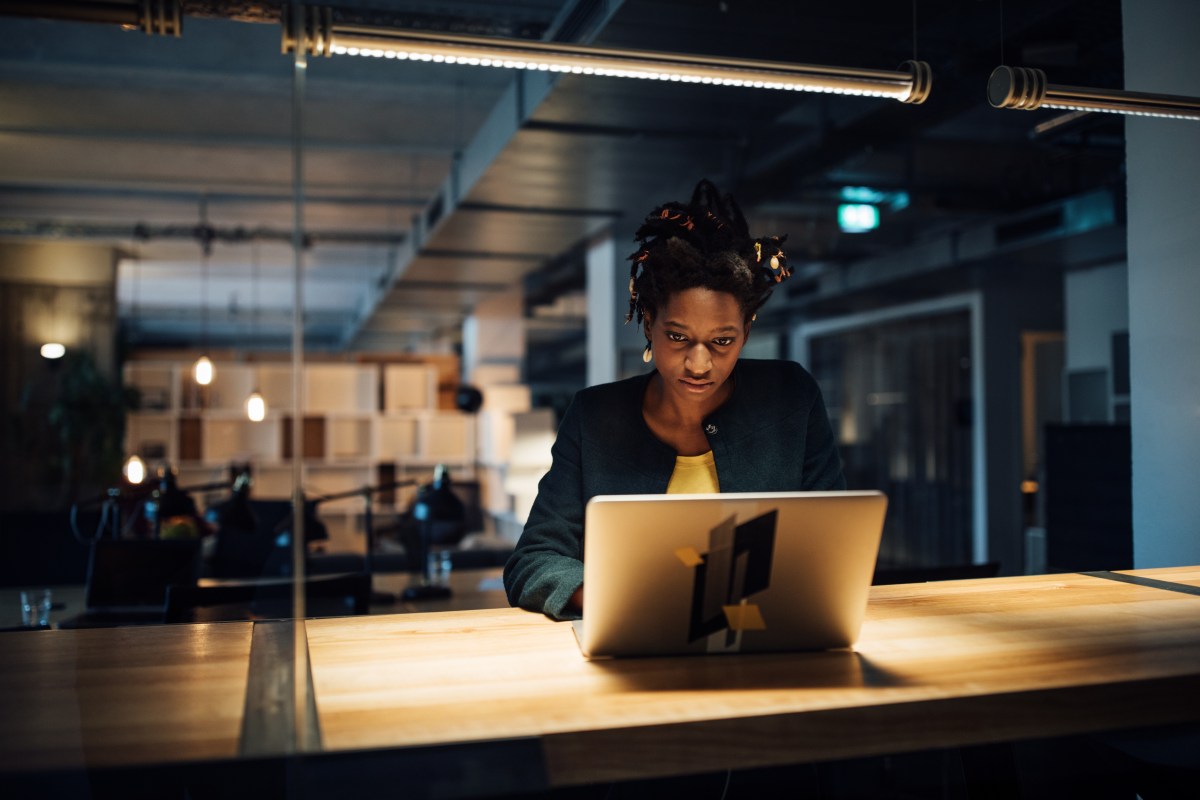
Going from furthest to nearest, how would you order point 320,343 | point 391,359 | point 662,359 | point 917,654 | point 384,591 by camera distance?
point 320,343 < point 391,359 < point 384,591 < point 662,359 < point 917,654

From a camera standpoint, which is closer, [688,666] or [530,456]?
[688,666]

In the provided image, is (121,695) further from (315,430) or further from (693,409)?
(315,430)

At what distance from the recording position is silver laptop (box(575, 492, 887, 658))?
4.35 feet

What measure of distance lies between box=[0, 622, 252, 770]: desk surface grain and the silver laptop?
0.50 m

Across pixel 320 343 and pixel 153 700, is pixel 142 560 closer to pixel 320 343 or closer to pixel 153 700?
pixel 153 700

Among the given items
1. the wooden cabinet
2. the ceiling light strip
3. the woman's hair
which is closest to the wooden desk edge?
the woman's hair

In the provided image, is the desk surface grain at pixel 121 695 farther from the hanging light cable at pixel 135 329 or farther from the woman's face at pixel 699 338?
the hanging light cable at pixel 135 329

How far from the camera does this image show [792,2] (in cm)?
333

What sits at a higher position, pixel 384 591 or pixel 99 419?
pixel 99 419

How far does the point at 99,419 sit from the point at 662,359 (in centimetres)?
881

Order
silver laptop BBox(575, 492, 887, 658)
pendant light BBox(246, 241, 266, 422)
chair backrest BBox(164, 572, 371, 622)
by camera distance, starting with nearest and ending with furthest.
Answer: silver laptop BBox(575, 492, 887, 658)
chair backrest BBox(164, 572, 371, 622)
pendant light BBox(246, 241, 266, 422)

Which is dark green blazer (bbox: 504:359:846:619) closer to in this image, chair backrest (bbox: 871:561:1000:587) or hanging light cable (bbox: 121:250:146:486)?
chair backrest (bbox: 871:561:1000:587)

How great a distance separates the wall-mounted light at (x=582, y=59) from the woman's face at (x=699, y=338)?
1.80ft

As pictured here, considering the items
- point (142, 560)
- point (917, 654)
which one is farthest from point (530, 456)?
point (917, 654)
